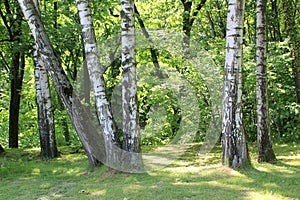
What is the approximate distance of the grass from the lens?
199 inches

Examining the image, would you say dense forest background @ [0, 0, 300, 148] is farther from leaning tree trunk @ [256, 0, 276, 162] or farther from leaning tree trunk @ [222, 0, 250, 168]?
leaning tree trunk @ [222, 0, 250, 168]

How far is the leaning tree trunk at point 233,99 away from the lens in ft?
20.7

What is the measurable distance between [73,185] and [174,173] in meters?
1.92

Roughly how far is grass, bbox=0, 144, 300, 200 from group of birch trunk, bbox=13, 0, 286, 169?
0.37 meters

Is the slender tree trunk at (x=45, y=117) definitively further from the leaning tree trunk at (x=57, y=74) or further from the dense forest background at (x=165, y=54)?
the leaning tree trunk at (x=57, y=74)

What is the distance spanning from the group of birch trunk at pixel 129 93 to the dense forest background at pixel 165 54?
7.03 ft

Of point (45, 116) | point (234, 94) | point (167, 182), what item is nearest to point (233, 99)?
point (234, 94)

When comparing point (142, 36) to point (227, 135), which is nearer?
point (227, 135)

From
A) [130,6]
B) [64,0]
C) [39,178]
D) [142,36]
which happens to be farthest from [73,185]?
[142,36]

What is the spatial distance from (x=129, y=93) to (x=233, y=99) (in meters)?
1.98

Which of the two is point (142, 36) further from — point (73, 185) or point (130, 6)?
point (73, 185)

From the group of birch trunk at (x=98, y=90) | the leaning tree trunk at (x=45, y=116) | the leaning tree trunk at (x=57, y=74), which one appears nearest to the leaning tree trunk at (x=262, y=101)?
the group of birch trunk at (x=98, y=90)

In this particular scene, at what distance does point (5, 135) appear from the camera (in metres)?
22.3

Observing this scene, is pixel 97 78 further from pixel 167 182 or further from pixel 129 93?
pixel 167 182
